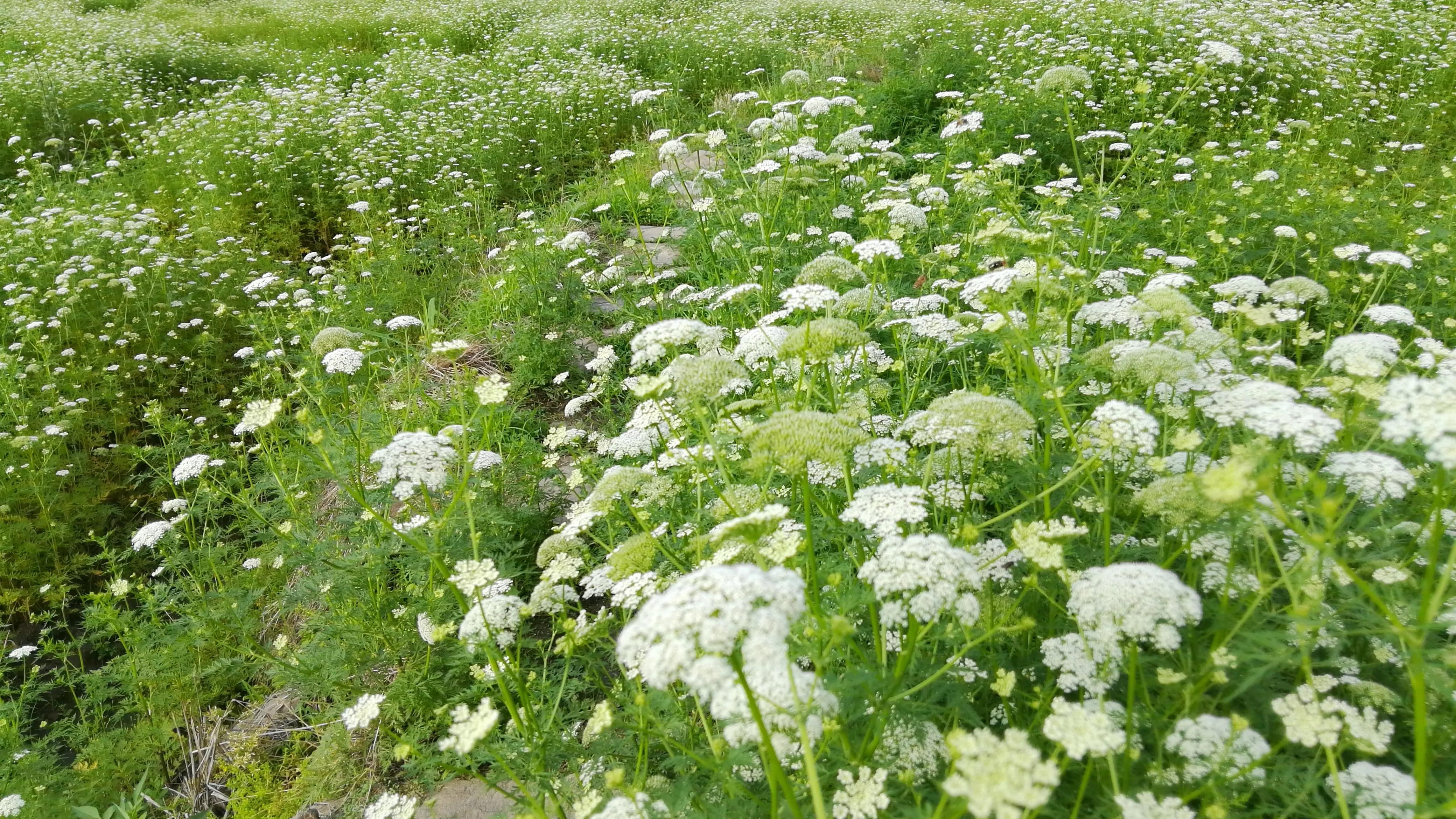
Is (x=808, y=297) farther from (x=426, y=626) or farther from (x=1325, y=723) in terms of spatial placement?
(x=426, y=626)

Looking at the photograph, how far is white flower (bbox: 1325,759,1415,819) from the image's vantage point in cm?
163

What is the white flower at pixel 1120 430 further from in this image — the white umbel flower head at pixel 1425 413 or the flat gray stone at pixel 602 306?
the flat gray stone at pixel 602 306

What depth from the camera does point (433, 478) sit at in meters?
2.48

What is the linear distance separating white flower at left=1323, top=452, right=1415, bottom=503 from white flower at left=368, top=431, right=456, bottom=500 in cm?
268

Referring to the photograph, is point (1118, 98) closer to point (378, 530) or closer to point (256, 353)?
point (378, 530)

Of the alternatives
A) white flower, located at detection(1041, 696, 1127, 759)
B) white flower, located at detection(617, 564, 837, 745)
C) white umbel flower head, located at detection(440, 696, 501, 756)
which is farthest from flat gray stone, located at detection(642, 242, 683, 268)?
white flower, located at detection(1041, 696, 1127, 759)

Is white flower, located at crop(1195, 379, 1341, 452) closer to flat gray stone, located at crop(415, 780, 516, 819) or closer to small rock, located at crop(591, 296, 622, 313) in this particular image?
flat gray stone, located at crop(415, 780, 516, 819)

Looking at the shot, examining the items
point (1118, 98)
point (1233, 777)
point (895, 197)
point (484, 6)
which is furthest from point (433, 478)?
point (484, 6)

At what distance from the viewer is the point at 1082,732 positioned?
155cm

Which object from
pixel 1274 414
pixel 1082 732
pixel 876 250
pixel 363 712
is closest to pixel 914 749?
pixel 1082 732

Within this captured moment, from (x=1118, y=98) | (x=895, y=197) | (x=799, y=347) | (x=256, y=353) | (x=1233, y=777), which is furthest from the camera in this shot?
(x=1118, y=98)

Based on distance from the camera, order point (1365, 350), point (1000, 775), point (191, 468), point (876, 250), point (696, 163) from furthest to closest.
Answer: point (696, 163) < point (191, 468) < point (876, 250) < point (1365, 350) < point (1000, 775)

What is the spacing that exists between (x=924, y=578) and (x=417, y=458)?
1750mm

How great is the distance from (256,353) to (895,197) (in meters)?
5.63
